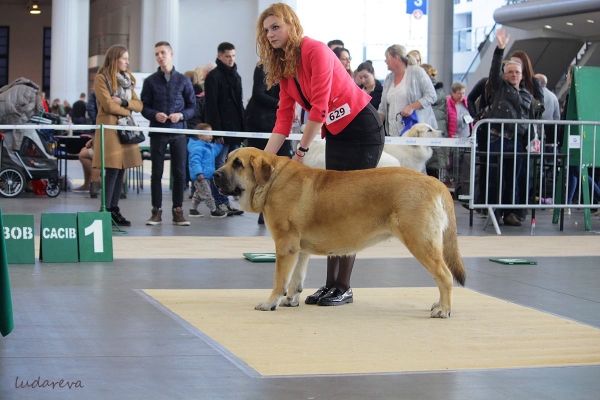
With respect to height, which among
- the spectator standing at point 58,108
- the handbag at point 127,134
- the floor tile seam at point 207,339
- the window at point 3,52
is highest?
the window at point 3,52

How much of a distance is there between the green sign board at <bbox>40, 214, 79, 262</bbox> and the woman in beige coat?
2628 mm

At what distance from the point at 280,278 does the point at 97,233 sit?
2.46 meters

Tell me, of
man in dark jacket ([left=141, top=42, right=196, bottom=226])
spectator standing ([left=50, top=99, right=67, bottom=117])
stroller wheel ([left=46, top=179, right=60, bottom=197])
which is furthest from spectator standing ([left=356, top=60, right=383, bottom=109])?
spectator standing ([left=50, top=99, right=67, bottom=117])

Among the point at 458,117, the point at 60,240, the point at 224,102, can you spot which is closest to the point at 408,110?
the point at 224,102

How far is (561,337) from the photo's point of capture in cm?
473

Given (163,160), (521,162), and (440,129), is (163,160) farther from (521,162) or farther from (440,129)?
(440,129)

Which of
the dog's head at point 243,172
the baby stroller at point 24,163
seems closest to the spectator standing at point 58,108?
the baby stroller at point 24,163

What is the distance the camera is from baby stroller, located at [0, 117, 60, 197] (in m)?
13.3

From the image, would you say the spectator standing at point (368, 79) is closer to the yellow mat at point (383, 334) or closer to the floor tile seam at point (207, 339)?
the yellow mat at point (383, 334)

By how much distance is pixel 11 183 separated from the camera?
44.4ft

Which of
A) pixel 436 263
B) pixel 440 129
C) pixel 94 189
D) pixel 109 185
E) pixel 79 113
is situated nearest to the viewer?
pixel 436 263

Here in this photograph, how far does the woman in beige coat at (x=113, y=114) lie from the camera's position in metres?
9.83

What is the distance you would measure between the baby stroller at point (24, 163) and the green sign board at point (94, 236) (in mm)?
6716

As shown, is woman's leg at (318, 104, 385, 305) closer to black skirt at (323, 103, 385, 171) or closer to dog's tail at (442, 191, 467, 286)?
black skirt at (323, 103, 385, 171)
